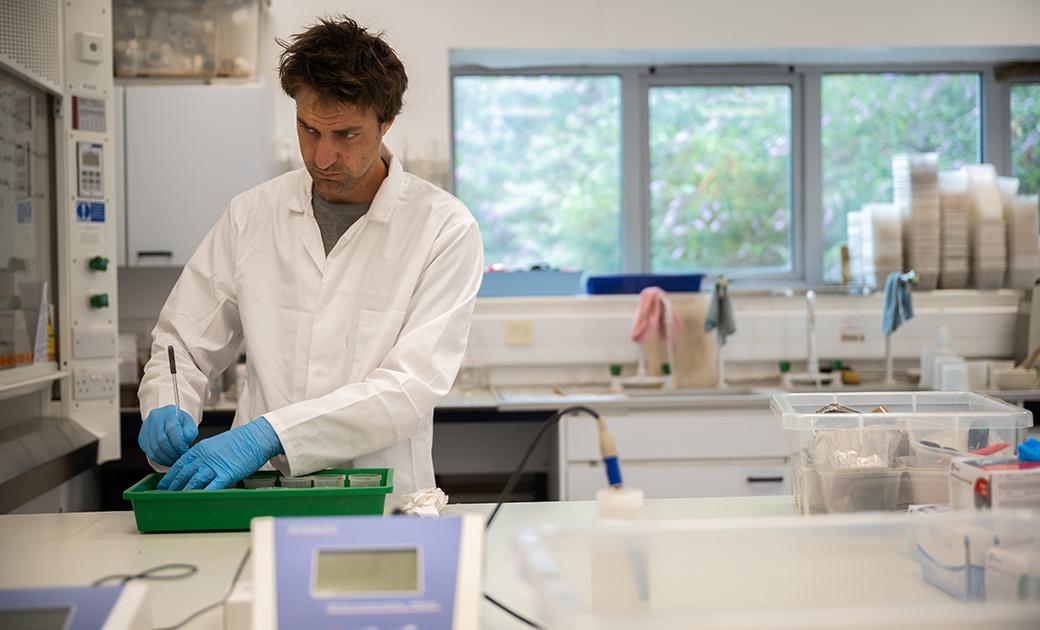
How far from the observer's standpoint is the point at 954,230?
389cm

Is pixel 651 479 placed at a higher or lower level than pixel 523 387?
lower

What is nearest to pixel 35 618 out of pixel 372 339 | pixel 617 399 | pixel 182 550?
pixel 182 550

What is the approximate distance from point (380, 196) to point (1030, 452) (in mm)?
1247

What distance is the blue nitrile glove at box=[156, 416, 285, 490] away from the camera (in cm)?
151

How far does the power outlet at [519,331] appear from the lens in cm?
382

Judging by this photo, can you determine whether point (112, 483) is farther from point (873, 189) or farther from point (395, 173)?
point (873, 189)

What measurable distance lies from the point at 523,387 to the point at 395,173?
6.45 ft

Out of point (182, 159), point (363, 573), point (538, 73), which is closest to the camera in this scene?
point (363, 573)

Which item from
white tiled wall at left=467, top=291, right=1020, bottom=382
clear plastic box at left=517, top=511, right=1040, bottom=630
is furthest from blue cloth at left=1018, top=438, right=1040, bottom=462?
white tiled wall at left=467, top=291, right=1020, bottom=382

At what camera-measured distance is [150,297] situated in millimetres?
3906

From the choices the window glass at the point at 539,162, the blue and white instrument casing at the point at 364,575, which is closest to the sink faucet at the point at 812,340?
the window glass at the point at 539,162

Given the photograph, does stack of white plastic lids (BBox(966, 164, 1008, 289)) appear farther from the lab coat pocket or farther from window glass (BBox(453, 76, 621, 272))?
the lab coat pocket

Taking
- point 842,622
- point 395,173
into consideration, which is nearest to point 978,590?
point 842,622

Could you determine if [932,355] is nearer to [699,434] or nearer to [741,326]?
[741,326]
